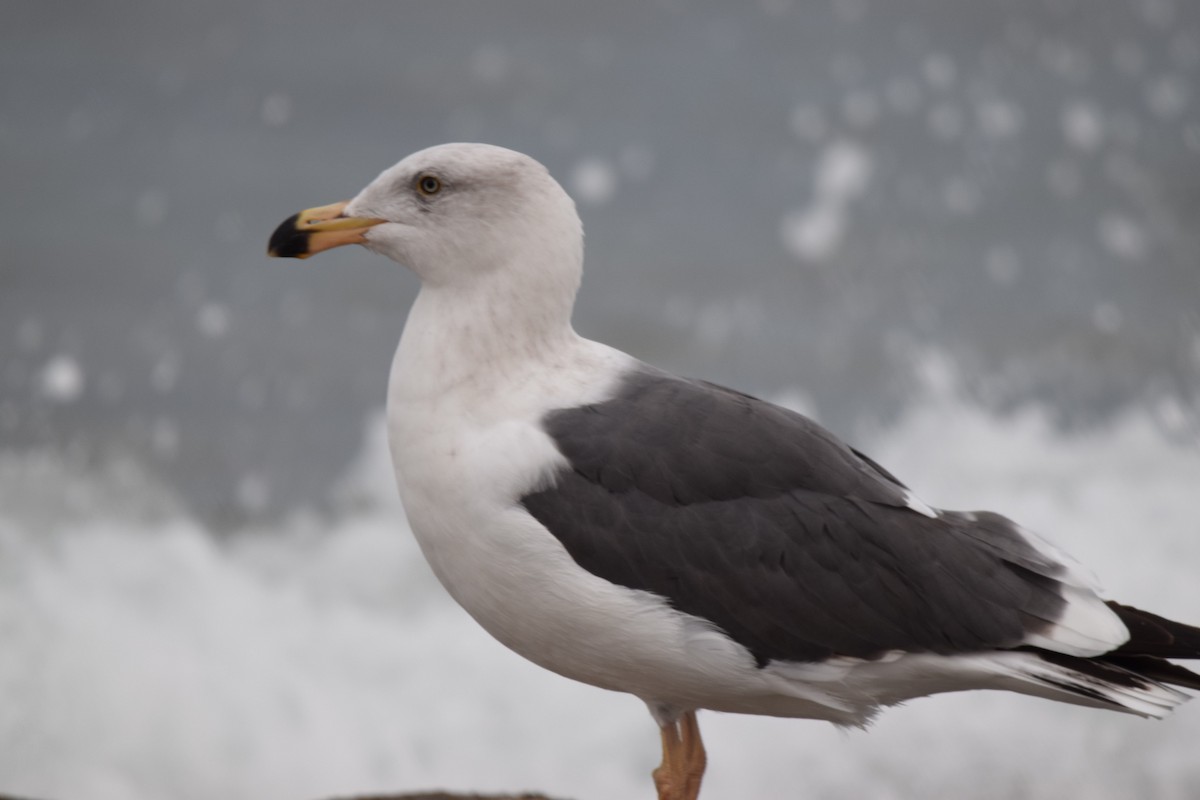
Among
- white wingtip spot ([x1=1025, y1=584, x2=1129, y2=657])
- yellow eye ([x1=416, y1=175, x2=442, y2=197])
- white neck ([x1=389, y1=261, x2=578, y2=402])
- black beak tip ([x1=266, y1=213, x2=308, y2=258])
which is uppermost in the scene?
yellow eye ([x1=416, y1=175, x2=442, y2=197])

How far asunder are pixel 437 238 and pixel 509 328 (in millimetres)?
361

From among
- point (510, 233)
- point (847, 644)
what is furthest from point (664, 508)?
point (510, 233)

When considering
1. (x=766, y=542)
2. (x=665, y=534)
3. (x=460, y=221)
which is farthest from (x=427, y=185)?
(x=766, y=542)

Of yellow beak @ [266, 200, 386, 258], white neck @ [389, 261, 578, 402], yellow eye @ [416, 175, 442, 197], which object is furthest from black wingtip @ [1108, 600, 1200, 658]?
yellow beak @ [266, 200, 386, 258]

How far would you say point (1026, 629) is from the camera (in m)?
4.57

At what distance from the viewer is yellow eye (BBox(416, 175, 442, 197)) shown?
4.84m

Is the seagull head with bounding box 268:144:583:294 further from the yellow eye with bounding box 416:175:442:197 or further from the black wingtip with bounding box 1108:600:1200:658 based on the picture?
the black wingtip with bounding box 1108:600:1200:658

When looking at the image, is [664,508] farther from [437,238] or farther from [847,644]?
[437,238]

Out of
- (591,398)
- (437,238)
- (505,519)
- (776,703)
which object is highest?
(437,238)

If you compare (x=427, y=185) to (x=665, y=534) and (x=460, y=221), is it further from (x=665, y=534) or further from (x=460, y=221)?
(x=665, y=534)

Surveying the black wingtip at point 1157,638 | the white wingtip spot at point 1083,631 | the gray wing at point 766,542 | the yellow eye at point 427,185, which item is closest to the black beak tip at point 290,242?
the yellow eye at point 427,185

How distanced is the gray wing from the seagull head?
21.0 inches

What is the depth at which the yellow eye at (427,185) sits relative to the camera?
4.84m

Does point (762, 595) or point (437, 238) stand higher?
point (437, 238)
